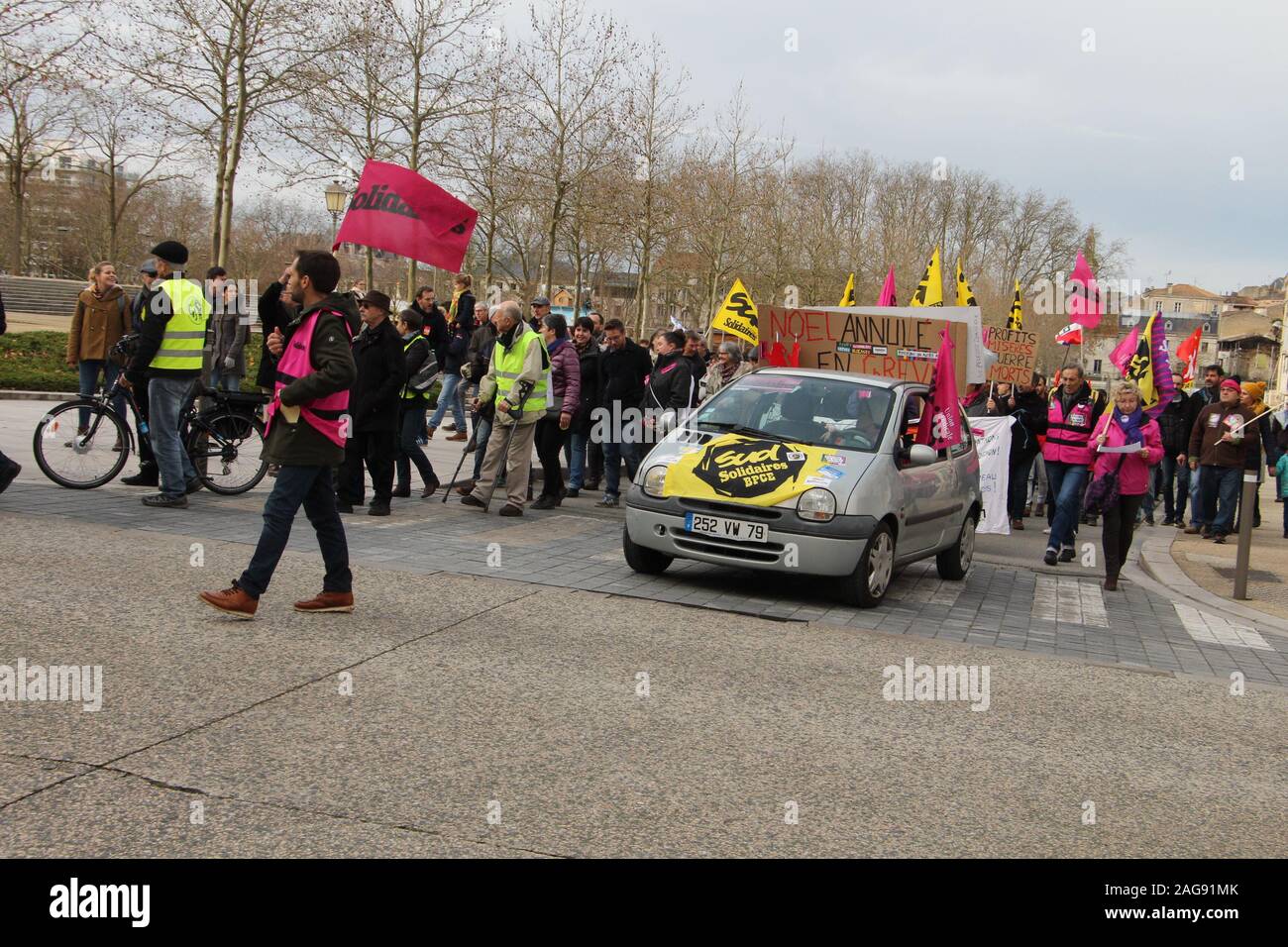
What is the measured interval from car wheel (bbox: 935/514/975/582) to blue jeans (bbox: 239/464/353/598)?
18.6 feet

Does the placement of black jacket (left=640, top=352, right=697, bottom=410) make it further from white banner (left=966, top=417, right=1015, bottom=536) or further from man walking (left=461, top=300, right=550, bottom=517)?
white banner (left=966, top=417, right=1015, bottom=536)

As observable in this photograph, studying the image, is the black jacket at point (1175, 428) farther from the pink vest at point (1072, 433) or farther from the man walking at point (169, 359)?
the man walking at point (169, 359)

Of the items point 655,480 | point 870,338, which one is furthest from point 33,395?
point 655,480

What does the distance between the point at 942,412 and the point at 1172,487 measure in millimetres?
8832

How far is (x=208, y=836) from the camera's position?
3807 millimetres

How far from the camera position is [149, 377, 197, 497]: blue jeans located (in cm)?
998

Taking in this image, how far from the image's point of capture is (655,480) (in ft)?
30.1

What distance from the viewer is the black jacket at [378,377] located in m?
11.0

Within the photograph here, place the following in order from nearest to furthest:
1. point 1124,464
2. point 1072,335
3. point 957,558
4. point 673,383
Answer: point 957,558 → point 1124,464 → point 673,383 → point 1072,335

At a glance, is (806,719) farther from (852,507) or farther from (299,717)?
(852,507)

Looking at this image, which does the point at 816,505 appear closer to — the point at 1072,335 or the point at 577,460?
the point at 577,460

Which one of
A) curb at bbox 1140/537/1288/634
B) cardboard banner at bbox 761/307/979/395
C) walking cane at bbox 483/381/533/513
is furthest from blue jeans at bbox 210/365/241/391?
curb at bbox 1140/537/1288/634

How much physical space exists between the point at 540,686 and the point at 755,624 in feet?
7.93
